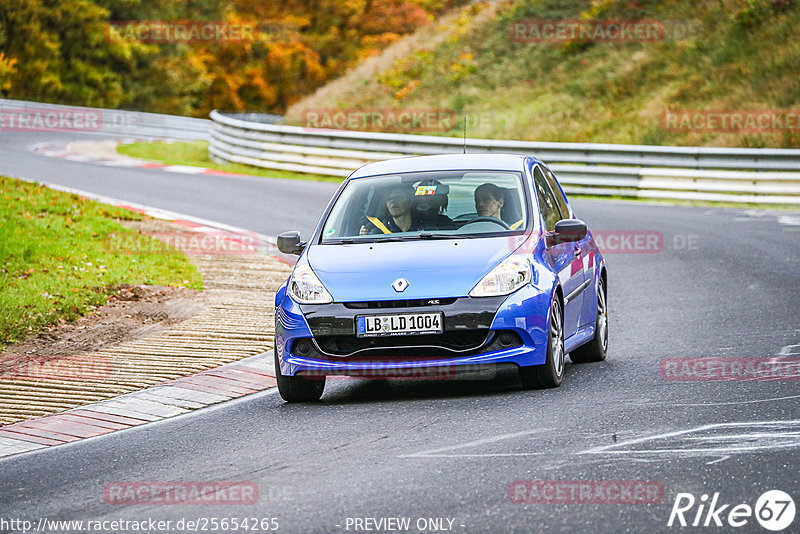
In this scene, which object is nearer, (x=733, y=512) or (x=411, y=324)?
(x=733, y=512)

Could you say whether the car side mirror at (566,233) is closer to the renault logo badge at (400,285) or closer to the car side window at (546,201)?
the car side window at (546,201)

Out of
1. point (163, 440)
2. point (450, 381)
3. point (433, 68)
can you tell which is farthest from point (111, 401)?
point (433, 68)

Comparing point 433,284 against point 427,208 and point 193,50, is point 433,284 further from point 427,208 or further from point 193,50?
point 193,50

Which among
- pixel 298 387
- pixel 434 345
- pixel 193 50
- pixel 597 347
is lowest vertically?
pixel 193 50

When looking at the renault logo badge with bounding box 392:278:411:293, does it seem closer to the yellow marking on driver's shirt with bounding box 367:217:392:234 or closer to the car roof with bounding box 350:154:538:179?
the yellow marking on driver's shirt with bounding box 367:217:392:234

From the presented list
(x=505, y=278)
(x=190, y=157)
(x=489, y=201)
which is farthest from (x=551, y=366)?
(x=190, y=157)

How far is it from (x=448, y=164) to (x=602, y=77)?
25560 millimetres

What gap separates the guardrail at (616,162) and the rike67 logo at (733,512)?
17239 mm

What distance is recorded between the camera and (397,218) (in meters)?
9.30

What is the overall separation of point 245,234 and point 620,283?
5.90 m

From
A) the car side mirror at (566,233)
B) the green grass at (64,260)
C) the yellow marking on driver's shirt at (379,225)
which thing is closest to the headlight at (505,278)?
the car side mirror at (566,233)

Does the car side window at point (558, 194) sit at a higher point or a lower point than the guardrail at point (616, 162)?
higher

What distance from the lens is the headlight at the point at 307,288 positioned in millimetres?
8414

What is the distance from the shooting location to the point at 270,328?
11.5 metres
